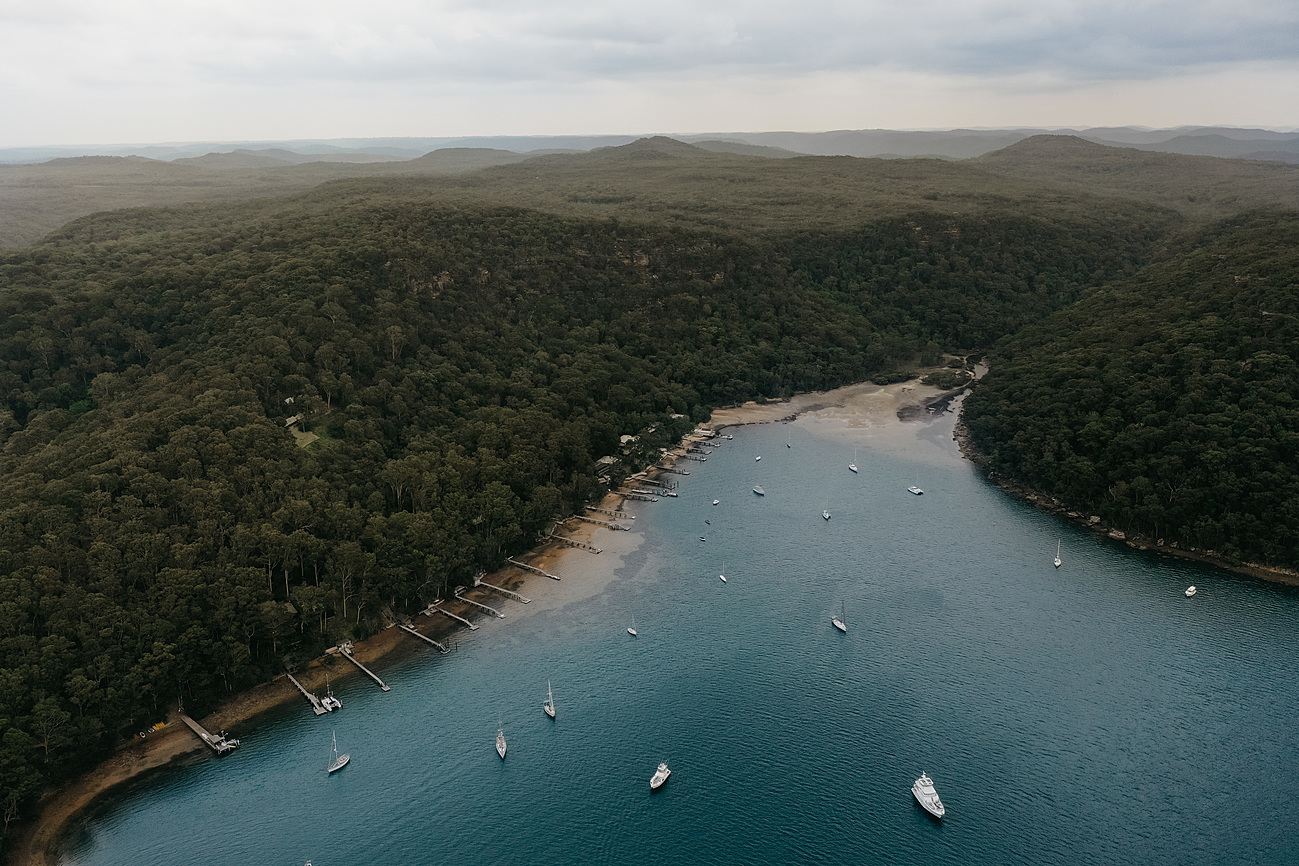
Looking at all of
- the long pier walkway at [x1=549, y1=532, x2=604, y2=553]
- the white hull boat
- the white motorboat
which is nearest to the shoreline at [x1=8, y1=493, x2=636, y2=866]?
the long pier walkway at [x1=549, y1=532, x2=604, y2=553]

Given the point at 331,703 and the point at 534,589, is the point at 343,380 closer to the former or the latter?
the point at 534,589

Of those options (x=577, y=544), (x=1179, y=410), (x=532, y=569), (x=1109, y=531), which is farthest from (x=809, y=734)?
(x=1179, y=410)

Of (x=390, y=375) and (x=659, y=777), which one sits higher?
(x=390, y=375)

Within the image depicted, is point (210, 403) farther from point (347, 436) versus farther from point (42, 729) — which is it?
point (42, 729)

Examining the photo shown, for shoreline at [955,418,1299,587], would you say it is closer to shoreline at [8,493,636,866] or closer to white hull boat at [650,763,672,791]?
shoreline at [8,493,636,866]

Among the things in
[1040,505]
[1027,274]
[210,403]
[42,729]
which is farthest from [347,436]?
[1027,274]
